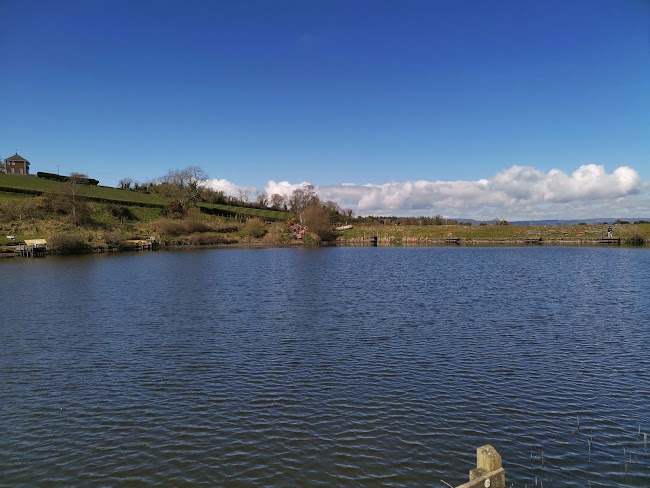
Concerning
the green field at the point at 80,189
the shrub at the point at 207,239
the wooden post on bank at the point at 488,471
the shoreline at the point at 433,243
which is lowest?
the wooden post on bank at the point at 488,471

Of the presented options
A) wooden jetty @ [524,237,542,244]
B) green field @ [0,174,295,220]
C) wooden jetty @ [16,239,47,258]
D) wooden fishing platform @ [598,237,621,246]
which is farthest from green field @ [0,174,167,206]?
wooden fishing platform @ [598,237,621,246]

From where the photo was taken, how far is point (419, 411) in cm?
1325

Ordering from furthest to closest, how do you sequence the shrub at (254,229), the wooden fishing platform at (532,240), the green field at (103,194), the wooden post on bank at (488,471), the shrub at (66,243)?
the shrub at (254,229), the wooden fishing platform at (532,240), the green field at (103,194), the shrub at (66,243), the wooden post on bank at (488,471)

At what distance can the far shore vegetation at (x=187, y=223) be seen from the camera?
3556 inches

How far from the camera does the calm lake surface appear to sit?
10.4 m

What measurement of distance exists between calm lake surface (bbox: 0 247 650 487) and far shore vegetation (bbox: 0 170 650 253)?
67.4 m

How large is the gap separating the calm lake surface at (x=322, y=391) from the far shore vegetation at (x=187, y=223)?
6739 cm

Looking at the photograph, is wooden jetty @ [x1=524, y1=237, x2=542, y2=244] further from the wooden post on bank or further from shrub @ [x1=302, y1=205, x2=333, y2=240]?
the wooden post on bank

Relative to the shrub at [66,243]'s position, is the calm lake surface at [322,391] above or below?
below

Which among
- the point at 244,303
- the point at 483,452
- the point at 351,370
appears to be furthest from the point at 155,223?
the point at 483,452

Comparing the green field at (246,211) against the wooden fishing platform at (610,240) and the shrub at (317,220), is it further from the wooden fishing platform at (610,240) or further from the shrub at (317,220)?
the wooden fishing platform at (610,240)

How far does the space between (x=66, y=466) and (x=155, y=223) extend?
109854mm

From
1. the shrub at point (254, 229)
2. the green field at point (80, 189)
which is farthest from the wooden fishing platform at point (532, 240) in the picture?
the green field at point (80, 189)

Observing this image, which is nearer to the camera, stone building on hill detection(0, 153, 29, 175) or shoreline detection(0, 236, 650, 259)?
shoreline detection(0, 236, 650, 259)
